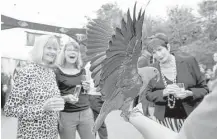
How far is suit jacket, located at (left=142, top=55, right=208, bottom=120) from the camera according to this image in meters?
2.75

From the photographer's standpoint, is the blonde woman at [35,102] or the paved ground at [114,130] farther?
the paved ground at [114,130]

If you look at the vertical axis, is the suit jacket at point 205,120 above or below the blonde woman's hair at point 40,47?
below

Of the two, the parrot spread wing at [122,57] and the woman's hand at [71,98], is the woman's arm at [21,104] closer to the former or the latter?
the woman's hand at [71,98]

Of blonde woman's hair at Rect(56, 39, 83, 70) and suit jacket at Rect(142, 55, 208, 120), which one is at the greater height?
blonde woman's hair at Rect(56, 39, 83, 70)

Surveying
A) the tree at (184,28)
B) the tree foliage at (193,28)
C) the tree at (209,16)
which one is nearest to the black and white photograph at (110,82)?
the tree foliage at (193,28)

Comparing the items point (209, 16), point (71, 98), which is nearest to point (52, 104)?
point (71, 98)

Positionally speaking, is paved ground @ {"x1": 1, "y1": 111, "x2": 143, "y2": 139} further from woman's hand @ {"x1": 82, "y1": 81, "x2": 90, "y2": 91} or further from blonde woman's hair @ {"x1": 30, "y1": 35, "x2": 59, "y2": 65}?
blonde woman's hair @ {"x1": 30, "y1": 35, "x2": 59, "y2": 65}

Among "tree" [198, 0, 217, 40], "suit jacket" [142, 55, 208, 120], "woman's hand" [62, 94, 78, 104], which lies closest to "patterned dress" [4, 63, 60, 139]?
"woman's hand" [62, 94, 78, 104]

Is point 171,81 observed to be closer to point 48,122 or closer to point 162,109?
point 162,109

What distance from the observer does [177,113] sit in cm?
276

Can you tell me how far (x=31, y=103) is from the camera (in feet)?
8.02

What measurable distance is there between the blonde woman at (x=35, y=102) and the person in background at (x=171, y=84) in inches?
35.4

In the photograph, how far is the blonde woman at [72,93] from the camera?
3168 mm

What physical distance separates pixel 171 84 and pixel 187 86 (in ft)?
0.64
